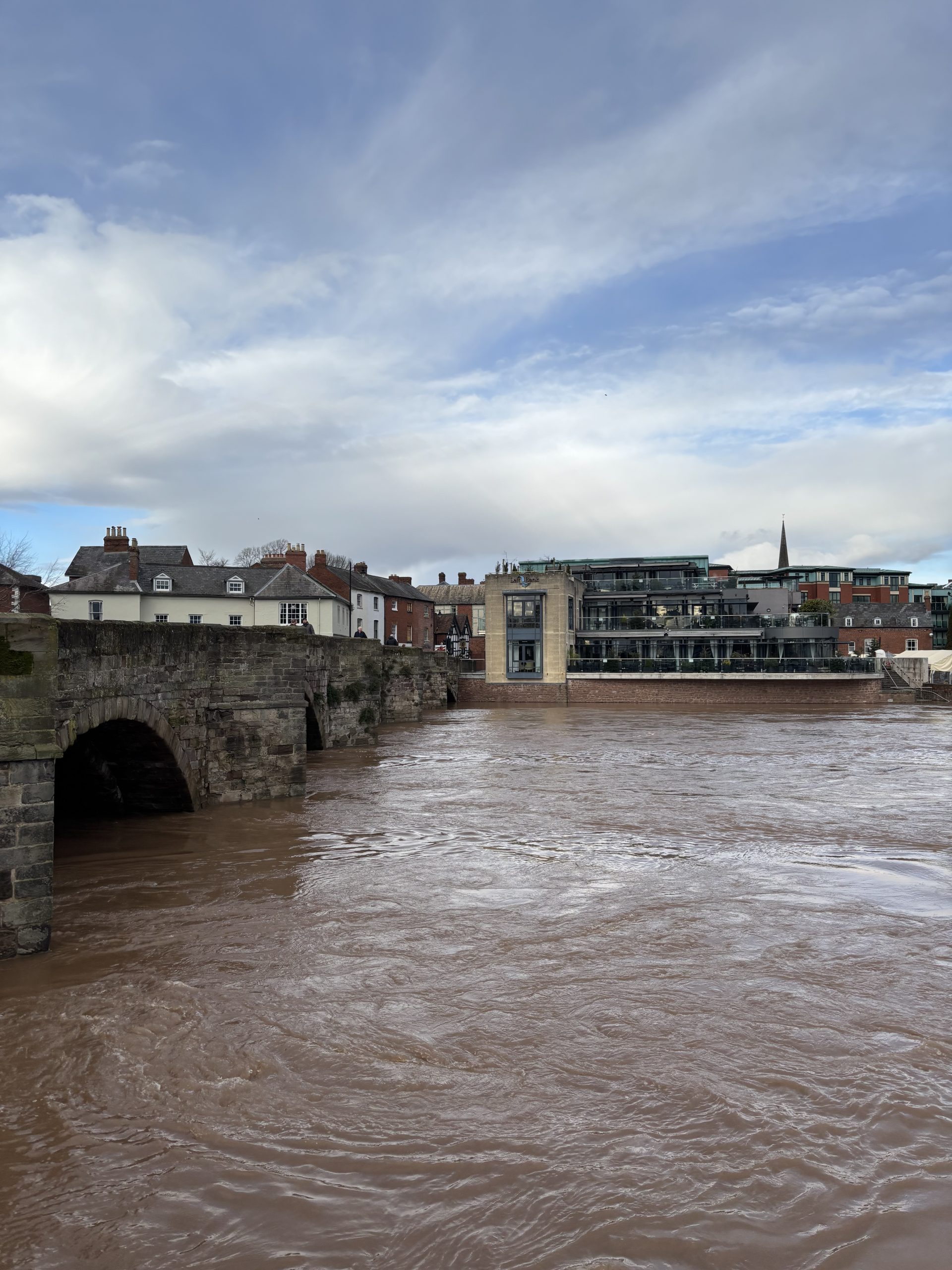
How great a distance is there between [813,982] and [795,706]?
149ft

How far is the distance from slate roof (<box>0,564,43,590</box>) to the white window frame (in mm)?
12074

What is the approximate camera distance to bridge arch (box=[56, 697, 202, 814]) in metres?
14.5

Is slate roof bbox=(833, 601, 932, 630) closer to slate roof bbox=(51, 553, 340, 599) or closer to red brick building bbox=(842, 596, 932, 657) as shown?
red brick building bbox=(842, 596, 932, 657)

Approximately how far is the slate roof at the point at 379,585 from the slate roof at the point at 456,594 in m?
15.7

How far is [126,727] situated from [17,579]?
36678 mm

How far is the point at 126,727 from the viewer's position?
46.3 ft

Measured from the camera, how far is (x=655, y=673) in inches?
2176

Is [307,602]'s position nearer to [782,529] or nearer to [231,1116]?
[231,1116]

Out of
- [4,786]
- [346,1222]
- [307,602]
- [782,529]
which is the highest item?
[782,529]

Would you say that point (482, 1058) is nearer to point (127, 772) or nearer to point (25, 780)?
point (25, 780)

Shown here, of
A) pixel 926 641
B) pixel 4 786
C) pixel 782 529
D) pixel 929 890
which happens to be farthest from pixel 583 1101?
pixel 782 529

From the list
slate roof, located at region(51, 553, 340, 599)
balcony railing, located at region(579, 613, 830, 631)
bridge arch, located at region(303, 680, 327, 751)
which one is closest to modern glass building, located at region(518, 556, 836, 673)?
balcony railing, located at region(579, 613, 830, 631)

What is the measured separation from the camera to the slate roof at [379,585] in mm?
60781

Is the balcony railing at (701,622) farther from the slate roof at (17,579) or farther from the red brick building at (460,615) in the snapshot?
the slate roof at (17,579)
